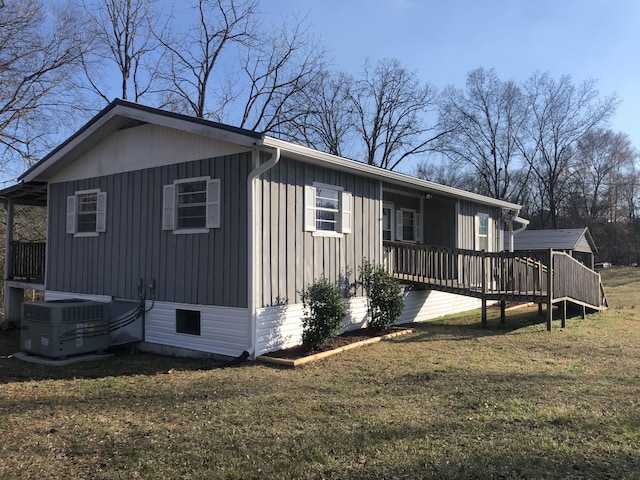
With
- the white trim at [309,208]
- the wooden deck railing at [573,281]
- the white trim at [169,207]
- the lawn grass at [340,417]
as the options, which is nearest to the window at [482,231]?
the wooden deck railing at [573,281]

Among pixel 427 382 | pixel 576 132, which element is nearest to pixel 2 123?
pixel 427 382

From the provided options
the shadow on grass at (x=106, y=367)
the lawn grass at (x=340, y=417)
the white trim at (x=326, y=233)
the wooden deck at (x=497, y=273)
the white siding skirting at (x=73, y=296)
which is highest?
the white trim at (x=326, y=233)

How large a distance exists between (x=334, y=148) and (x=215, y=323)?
2475 cm

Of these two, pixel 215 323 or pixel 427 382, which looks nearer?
pixel 427 382

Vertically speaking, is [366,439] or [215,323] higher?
[215,323]

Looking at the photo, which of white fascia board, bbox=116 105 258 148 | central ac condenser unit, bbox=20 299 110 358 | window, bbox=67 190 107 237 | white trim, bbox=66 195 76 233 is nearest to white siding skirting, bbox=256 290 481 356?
white fascia board, bbox=116 105 258 148

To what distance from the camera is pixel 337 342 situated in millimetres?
8578

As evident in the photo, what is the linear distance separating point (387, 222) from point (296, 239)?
5186 mm

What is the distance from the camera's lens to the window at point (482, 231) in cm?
1479

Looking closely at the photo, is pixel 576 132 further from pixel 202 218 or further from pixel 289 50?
pixel 202 218

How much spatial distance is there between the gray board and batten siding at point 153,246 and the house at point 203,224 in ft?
0.08

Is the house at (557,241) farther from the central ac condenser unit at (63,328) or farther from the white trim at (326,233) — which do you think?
the central ac condenser unit at (63,328)

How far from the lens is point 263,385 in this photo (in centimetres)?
609

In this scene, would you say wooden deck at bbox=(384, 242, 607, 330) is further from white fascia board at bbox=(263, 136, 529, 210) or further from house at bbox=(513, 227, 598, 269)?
house at bbox=(513, 227, 598, 269)
